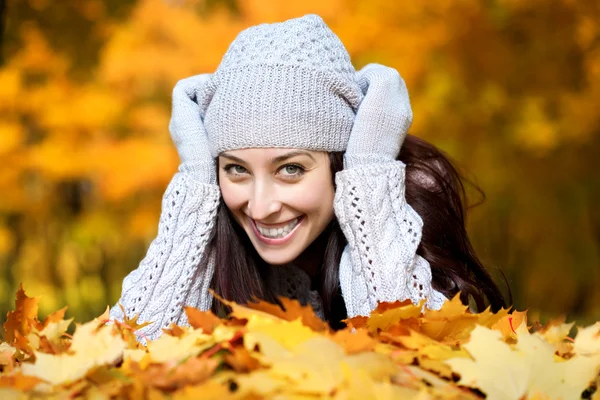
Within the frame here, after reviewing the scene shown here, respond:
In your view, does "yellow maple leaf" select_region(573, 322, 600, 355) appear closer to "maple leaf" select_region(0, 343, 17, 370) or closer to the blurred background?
"maple leaf" select_region(0, 343, 17, 370)

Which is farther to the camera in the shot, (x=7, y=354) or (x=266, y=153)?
(x=266, y=153)

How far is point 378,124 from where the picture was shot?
2.05 metres

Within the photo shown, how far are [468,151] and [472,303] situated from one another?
9.74 ft

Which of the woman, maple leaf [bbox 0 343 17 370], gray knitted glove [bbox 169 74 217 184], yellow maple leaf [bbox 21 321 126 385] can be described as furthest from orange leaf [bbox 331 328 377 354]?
gray knitted glove [bbox 169 74 217 184]

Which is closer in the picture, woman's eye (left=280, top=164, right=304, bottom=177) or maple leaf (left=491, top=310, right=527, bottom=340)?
maple leaf (left=491, top=310, right=527, bottom=340)

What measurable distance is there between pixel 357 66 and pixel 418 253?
3.24m

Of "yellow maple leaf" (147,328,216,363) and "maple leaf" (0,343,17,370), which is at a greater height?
"yellow maple leaf" (147,328,216,363)

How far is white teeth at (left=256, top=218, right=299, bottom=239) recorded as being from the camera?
2.04 metres

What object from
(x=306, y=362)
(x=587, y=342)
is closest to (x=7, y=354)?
(x=306, y=362)

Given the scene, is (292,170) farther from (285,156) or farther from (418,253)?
(418,253)

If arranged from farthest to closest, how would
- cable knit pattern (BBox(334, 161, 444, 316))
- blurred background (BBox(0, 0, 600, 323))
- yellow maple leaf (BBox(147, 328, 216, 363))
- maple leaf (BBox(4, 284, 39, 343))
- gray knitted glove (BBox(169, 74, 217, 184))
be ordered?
blurred background (BBox(0, 0, 600, 323)) < gray knitted glove (BBox(169, 74, 217, 184)) < cable knit pattern (BBox(334, 161, 444, 316)) < maple leaf (BBox(4, 284, 39, 343)) < yellow maple leaf (BBox(147, 328, 216, 363))

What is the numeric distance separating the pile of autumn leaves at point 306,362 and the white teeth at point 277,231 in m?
1.04

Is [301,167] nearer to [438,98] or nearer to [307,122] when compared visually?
[307,122]

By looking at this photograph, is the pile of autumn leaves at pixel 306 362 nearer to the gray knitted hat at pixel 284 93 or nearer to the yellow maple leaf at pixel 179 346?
the yellow maple leaf at pixel 179 346
